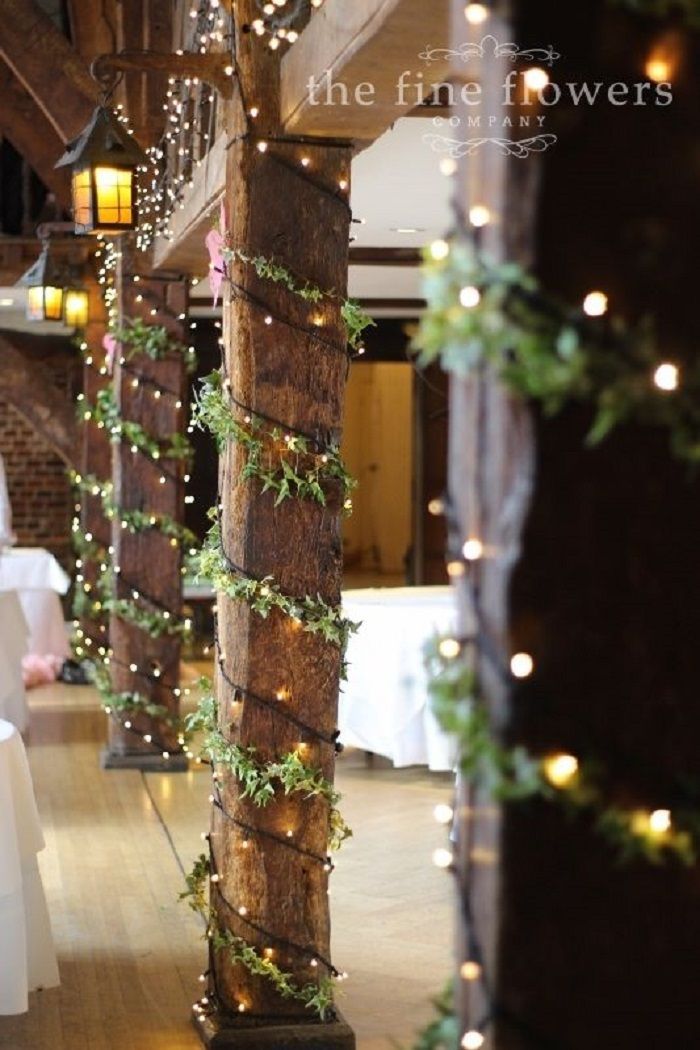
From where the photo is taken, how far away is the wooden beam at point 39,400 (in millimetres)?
12688

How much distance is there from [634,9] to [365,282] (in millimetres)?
9760

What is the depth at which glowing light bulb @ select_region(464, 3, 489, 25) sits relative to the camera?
7.72ft

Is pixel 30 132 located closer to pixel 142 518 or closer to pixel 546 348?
pixel 142 518

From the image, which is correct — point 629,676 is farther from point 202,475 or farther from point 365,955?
point 202,475

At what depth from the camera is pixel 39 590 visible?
462 inches

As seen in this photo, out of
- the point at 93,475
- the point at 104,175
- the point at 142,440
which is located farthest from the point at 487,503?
the point at 93,475

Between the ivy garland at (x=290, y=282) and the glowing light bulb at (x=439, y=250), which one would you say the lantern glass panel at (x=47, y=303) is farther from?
the glowing light bulb at (x=439, y=250)

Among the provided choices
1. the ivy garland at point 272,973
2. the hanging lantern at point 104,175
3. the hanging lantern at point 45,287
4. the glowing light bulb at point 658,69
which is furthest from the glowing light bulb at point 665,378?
the hanging lantern at point 45,287

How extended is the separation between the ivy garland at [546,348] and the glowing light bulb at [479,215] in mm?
55

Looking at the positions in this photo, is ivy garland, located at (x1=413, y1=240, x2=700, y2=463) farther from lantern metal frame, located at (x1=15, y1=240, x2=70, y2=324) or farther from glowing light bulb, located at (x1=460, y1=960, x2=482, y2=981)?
lantern metal frame, located at (x1=15, y1=240, x2=70, y2=324)

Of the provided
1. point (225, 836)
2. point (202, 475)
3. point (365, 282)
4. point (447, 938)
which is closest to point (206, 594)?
point (202, 475)

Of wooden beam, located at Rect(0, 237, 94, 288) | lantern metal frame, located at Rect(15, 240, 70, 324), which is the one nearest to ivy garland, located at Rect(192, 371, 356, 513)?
lantern metal frame, located at Rect(15, 240, 70, 324)

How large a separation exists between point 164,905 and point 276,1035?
5.39ft

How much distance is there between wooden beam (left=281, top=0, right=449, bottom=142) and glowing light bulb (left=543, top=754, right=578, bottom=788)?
4.88 ft
